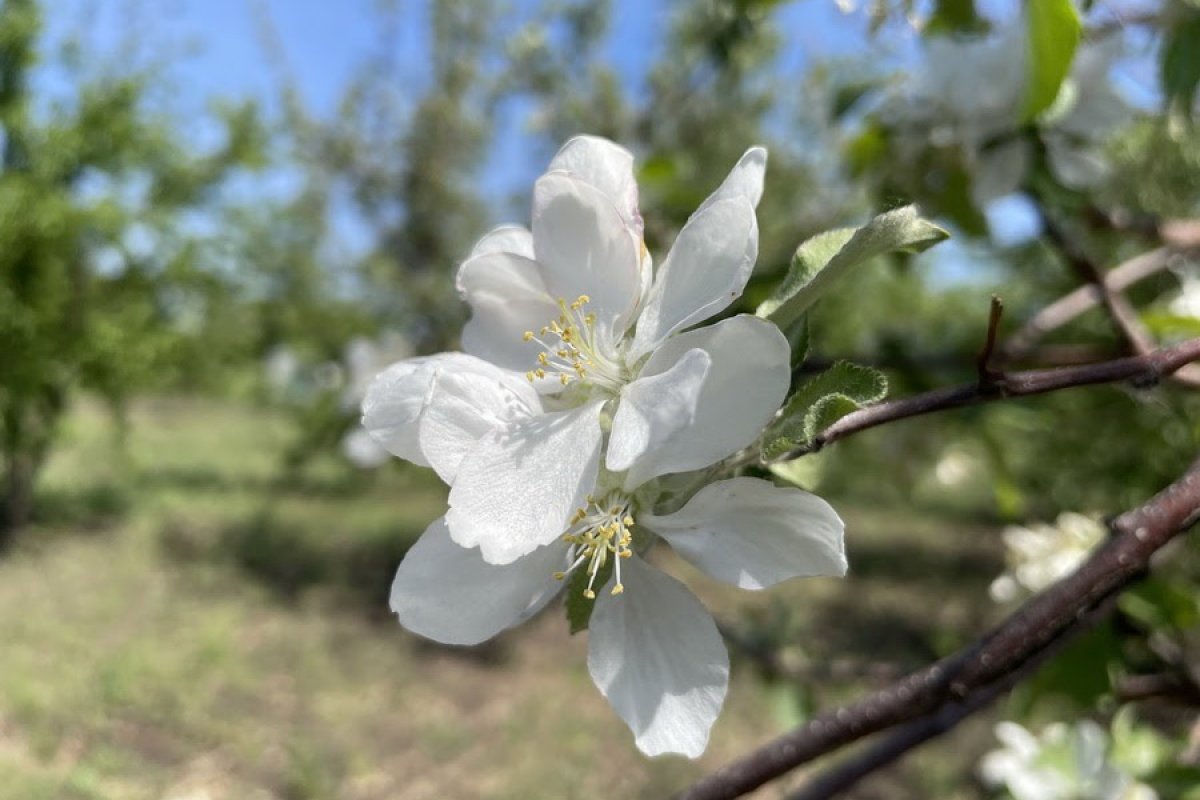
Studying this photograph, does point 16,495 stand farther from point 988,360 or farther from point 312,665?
point 988,360

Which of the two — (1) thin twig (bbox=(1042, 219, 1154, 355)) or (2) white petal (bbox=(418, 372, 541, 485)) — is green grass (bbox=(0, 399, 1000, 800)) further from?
(2) white petal (bbox=(418, 372, 541, 485))

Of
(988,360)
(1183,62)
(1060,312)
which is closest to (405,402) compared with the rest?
(988,360)

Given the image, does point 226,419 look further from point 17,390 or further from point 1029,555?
point 1029,555

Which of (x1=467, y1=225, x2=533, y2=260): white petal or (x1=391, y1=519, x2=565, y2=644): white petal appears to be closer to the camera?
(x1=391, y1=519, x2=565, y2=644): white petal

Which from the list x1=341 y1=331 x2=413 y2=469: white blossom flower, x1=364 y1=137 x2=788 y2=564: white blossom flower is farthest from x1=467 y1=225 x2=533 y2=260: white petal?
x1=341 y1=331 x2=413 y2=469: white blossom flower

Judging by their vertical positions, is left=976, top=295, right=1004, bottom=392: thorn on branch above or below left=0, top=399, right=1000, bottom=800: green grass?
above

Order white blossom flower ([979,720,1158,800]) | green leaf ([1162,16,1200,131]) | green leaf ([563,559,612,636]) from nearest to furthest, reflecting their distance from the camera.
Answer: green leaf ([563,559,612,636]) < green leaf ([1162,16,1200,131]) < white blossom flower ([979,720,1158,800])

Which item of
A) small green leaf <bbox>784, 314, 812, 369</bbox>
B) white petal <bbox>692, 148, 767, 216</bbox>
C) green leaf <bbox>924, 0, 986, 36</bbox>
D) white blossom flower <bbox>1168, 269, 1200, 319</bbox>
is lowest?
white blossom flower <bbox>1168, 269, 1200, 319</bbox>

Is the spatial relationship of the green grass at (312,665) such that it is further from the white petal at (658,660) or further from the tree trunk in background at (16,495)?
the white petal at (658,660)

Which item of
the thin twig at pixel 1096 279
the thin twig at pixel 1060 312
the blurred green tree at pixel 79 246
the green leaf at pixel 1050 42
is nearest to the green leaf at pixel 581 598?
the green leaf at pixel 1050 42
